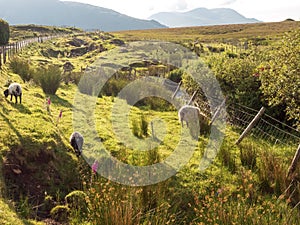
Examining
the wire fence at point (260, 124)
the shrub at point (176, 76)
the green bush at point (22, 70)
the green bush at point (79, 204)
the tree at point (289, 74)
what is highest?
the tree at point (289, 74)

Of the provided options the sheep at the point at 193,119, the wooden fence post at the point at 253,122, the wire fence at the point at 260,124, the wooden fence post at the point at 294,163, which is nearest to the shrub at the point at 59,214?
the wooden fence post at the point at 294,163

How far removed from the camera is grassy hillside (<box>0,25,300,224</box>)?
4.93m

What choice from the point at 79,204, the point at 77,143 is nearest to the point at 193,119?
the point at 77,143

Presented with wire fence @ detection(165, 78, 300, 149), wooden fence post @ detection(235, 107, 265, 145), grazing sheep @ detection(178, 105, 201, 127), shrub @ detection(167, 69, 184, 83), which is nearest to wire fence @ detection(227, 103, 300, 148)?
wire fence @ detection(165, 78, 300, 149)

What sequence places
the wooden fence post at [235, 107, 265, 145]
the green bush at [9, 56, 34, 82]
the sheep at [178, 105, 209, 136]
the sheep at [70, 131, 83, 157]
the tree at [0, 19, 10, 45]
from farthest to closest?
Result: the tree at [0, 19, 10, 45] < the green bush at [9, 56, 34, 82] < the sheep at [178, 105, 209, 136] < the wooden fence post at [235, 107, 265, 145] < the sheep at [70, 131, 83, 157]

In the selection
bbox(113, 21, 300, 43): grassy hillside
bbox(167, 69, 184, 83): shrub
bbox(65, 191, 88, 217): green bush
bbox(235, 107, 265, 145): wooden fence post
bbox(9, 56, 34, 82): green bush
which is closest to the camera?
bbox(65, 191, 88, 217): green bush

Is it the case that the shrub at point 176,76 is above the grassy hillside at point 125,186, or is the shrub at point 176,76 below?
above

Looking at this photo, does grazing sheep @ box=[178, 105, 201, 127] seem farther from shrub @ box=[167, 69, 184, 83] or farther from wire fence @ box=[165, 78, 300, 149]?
shrub @ box=[167, 69, 184, 83]

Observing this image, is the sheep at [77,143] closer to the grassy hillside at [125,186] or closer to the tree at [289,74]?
the grassy hillside at [125,186]

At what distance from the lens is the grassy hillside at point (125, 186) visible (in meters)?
4.93

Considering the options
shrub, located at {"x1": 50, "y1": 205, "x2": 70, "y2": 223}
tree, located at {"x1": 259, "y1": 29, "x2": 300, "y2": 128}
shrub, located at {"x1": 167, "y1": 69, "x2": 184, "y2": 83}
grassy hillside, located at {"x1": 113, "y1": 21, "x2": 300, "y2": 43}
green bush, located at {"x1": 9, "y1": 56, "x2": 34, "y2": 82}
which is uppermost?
grassy hillside, located at {"x1": 113, "y1": 21, "x2": 300, "y2": 43}

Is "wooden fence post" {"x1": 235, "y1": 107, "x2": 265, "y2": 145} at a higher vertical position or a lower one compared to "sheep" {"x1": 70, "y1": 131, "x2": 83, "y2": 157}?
higher

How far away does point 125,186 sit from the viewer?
577cm

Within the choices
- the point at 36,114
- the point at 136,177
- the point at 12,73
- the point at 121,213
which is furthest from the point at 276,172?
the point at 12,73
